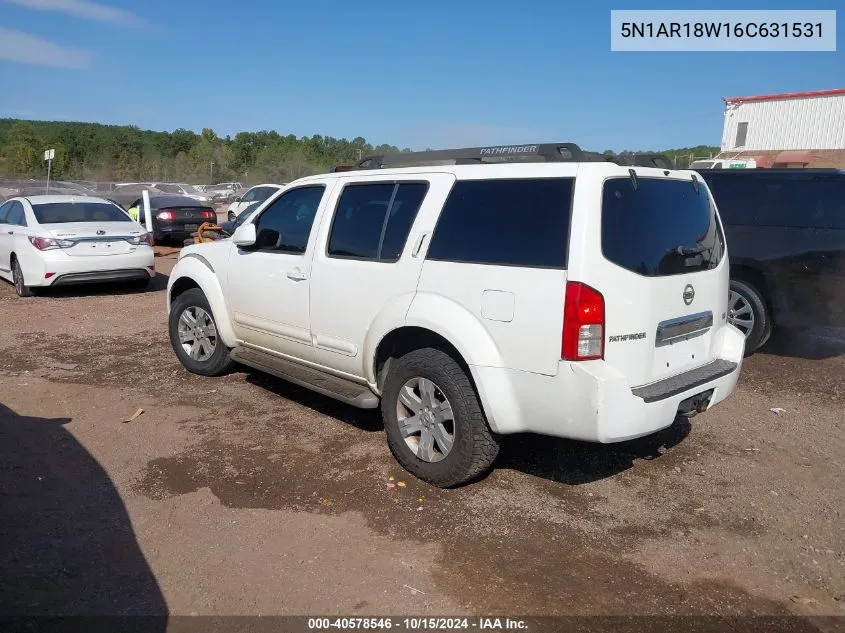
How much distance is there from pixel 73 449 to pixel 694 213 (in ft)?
14.4

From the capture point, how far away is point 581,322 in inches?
141

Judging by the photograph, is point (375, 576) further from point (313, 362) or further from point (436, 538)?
point (313, 362)

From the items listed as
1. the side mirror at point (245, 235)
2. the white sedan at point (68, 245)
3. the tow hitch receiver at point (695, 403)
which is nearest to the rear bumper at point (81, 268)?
the white sedan at point (68, 245)

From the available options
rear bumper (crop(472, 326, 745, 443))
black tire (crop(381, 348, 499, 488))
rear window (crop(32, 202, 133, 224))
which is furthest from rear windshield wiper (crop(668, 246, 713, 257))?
rear window (crop(32, 202, 133, 224))

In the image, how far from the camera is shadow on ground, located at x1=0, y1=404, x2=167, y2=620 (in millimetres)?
3182

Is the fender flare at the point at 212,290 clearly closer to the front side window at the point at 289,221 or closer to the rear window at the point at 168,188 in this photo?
the front side window at the point at 289,221

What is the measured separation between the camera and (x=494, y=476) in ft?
15.0

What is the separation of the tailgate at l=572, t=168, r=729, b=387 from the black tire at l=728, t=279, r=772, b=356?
10.0 ft

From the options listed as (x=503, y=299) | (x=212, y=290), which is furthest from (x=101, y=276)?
(x=503, y=299)

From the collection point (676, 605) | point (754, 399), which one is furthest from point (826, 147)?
point (676, 605)

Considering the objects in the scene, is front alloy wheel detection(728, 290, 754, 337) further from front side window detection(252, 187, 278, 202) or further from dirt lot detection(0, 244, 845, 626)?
front side window detection(252, 187, 278, 202)

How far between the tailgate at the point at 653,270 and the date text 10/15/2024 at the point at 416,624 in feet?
4.50

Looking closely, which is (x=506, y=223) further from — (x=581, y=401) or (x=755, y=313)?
(x=755, y=313)

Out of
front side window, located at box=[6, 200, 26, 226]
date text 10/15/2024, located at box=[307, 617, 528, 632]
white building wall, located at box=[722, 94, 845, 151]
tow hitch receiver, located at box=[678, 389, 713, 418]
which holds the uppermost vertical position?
white building wall, located at box=[722, 94, 845, 151]
